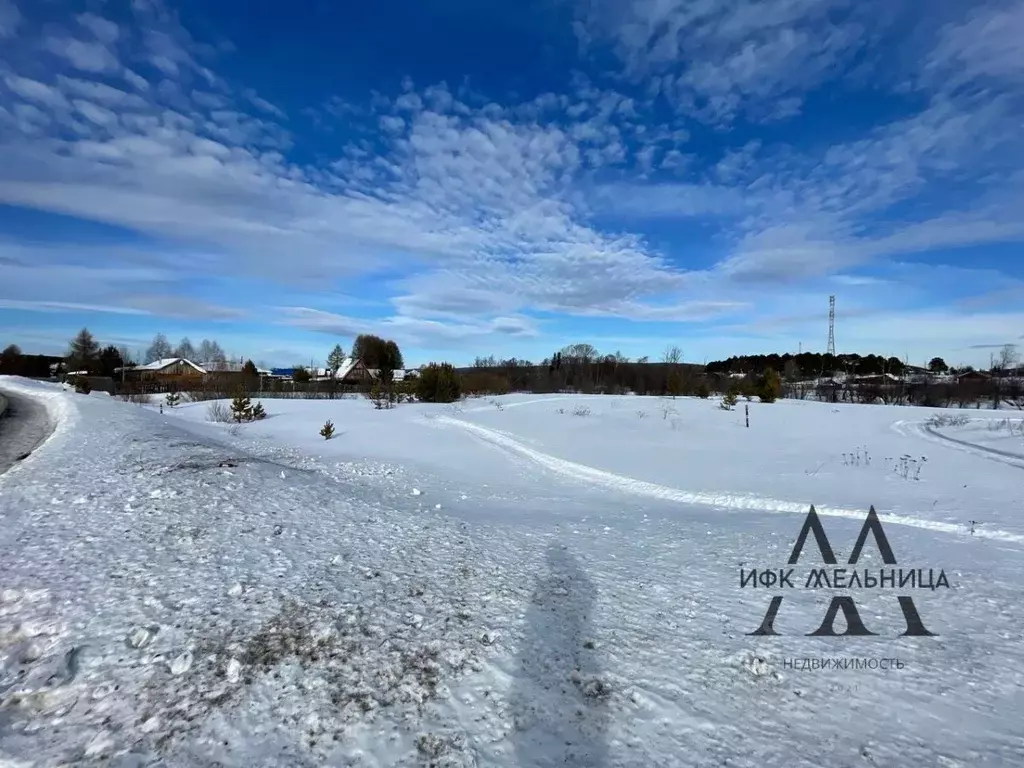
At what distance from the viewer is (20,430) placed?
46.1 feet

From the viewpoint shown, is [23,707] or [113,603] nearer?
[23,707]

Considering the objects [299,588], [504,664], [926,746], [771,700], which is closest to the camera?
[926,746]

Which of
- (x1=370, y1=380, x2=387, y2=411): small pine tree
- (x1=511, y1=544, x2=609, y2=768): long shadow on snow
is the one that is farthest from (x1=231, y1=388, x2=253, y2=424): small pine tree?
(x1=511, y1=544, x2=609, y2=768): long shadow on snow

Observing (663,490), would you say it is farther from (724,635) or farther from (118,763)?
(118,763)

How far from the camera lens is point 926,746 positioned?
2824 millimetres

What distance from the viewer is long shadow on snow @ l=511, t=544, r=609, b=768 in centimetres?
278

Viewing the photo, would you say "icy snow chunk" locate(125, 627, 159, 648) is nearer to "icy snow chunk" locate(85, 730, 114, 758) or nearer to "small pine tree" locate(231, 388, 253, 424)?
"icy snow chunk" locate(85, 730, 114, 758)

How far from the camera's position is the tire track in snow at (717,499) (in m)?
7.06

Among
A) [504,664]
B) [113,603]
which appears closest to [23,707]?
[113,603]

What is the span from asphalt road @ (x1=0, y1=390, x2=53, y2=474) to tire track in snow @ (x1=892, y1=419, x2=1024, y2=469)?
21.7 metres

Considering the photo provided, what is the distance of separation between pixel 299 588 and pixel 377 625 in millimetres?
1012

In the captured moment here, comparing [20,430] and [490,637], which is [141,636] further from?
[20,430]
